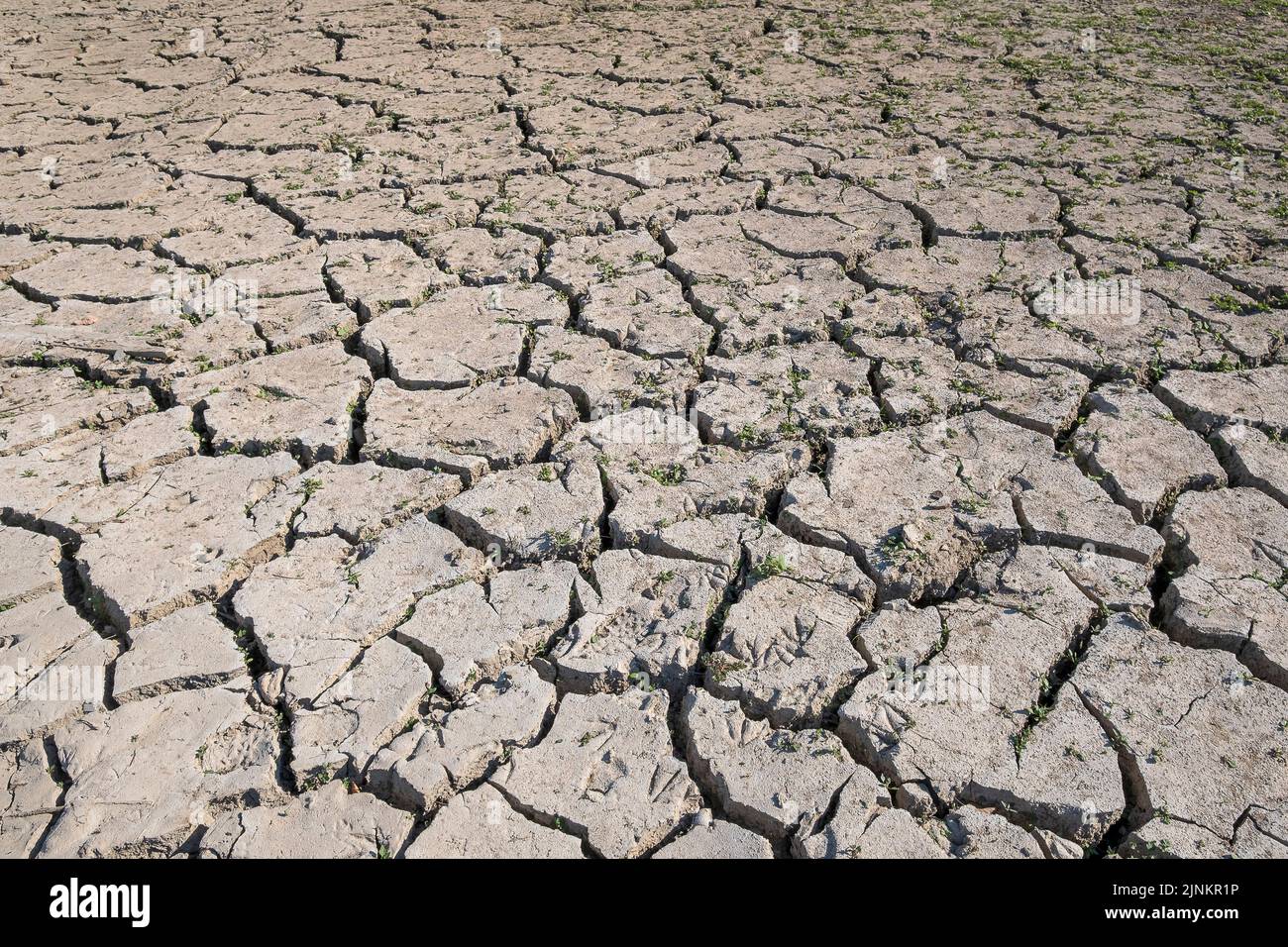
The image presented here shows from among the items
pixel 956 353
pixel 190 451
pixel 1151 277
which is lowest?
pixel 190 451

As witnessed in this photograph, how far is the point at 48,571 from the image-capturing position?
248cm

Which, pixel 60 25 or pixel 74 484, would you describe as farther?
pixel 60 25

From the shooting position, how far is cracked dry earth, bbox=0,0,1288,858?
1.93 meters

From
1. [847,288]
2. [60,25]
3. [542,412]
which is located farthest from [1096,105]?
[60,25]

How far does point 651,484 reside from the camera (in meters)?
2.68

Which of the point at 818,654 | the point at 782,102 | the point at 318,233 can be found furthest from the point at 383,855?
the point at 782,102

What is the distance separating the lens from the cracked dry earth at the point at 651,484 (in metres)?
1.93

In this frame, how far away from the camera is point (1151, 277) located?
3596 mm

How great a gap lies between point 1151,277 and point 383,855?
10.9 ft
